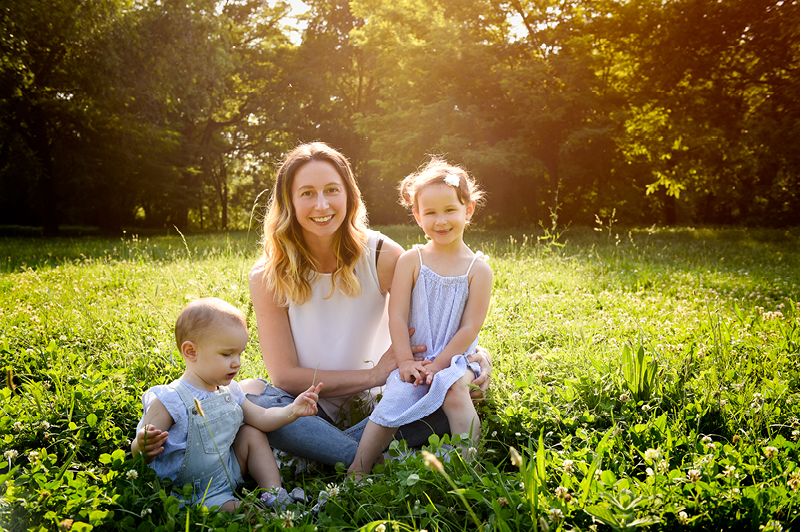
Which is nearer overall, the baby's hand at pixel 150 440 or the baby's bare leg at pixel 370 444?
the baby's hand at pixel 150 440

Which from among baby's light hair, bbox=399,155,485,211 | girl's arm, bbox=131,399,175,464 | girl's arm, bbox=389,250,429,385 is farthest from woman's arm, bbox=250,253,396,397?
baby's light hair, bbox=399,155,485,211

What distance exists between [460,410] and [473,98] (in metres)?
18.9

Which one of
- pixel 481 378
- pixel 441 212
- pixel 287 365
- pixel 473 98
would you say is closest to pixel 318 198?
pixel 441 212

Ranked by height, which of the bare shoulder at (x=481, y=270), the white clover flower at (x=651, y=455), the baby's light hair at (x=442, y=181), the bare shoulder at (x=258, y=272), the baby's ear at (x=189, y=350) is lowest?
the white clover flower at (x=651, y=455)

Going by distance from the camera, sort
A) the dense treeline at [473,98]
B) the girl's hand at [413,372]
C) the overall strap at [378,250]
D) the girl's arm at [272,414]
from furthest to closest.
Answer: the dense treeline at [473,98] < the overall strap at [378,250] < the girl's hand at [413,372] < the girl's arm at [272,414]

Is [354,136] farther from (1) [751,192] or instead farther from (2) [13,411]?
(2) [13,411]

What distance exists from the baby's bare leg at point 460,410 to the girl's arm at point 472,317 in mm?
190

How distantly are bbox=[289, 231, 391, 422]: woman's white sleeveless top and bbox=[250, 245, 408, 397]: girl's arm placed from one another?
9 centimetres

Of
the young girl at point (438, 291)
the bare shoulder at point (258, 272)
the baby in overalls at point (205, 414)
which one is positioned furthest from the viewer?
the bare shoulder at point (258, 272)

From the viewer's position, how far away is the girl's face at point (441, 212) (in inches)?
120

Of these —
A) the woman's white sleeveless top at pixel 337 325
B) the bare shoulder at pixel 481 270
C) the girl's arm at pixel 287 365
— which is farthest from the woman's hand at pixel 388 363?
the bare shoulder at pixel 481 270

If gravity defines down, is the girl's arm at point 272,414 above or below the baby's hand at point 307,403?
below

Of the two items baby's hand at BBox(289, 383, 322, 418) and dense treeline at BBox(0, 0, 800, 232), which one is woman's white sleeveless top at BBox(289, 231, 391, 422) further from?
dense treeline at BBox(0, 0, 800, 232)

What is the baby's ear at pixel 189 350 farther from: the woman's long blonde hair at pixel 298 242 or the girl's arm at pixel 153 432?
the woman's long blonde hair at pixel 298 242
